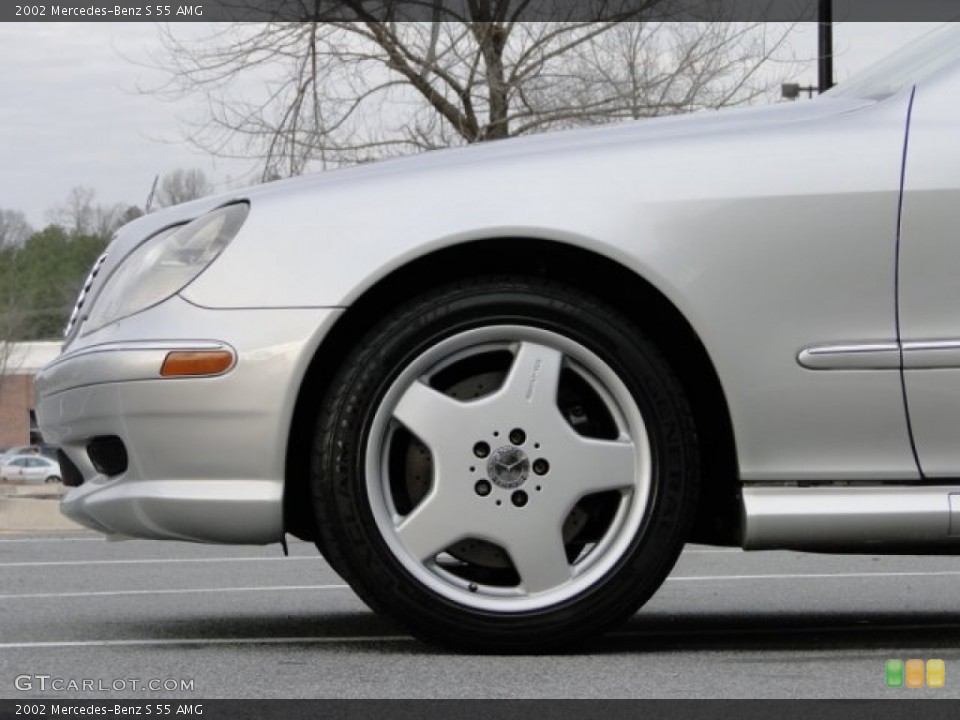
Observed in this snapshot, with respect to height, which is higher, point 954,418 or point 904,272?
point 904,272

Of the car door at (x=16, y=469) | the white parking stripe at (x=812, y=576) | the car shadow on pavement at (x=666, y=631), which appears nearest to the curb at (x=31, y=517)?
the white parking stripe at (x=812, y=576)

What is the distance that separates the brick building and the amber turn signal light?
71.2 m

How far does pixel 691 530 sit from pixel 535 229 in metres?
0.78

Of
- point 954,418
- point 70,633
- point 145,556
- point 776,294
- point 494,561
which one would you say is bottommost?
point 145,556

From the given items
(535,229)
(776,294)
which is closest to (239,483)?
(535,229)

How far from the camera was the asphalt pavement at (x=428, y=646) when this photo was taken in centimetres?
349

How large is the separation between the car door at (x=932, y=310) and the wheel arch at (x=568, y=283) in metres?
0.42

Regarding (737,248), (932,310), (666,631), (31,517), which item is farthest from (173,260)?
(31,517)

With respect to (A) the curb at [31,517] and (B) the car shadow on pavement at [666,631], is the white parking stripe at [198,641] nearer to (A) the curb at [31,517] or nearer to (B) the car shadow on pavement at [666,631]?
(B) the car shadow on pavement at [666,631]

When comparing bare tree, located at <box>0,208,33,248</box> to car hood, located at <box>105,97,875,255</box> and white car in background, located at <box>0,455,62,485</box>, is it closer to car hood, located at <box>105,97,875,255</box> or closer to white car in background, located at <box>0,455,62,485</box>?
white car in background, located at <box>0,455,62,485</box>

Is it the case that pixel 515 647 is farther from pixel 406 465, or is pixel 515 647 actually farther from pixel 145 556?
pixel 145 556

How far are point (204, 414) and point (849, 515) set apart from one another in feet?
4.71

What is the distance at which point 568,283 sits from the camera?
4059 millimetres

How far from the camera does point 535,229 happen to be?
155 inches
